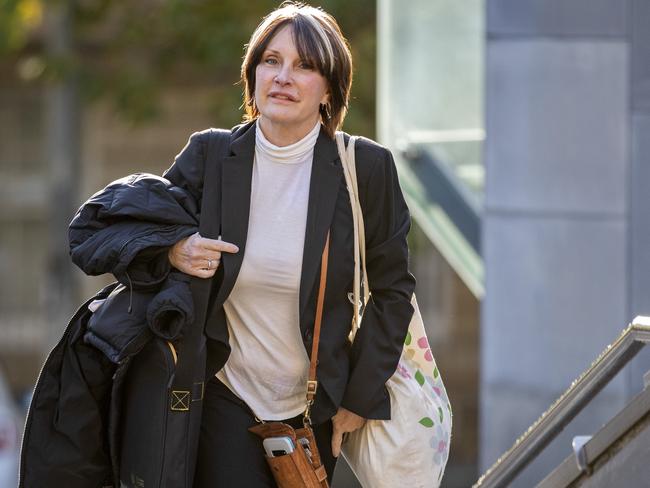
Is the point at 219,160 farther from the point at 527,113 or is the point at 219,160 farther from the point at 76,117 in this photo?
the point at 76,117

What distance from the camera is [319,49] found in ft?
13.5

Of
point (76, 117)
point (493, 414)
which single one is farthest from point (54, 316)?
point (493, 414)

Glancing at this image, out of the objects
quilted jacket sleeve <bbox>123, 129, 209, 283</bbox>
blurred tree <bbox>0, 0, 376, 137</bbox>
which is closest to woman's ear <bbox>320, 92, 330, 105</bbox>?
quilted jacket sleeve <bbox>123, 129, 209, 283</bbox>

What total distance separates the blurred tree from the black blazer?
7970mm

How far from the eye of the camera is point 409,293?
421 centimetres

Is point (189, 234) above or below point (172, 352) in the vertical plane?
above

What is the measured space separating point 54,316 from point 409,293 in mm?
10952

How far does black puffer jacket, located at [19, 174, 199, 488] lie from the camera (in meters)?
3.98

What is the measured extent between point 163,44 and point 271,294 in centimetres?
1016

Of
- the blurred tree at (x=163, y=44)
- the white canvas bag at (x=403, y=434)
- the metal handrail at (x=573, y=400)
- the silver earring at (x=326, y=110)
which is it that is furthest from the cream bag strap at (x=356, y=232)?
the blurred tree at (x=163, y=44)

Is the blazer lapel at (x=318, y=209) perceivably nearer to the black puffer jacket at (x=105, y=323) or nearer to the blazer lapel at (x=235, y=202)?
the blazer lapel at (x=235, y=202)

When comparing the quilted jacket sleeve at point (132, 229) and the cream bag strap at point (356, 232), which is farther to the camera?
the cream bag strap at point (356, 232)

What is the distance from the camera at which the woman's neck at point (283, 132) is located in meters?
4.18

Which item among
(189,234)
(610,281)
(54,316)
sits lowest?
(54,316)
